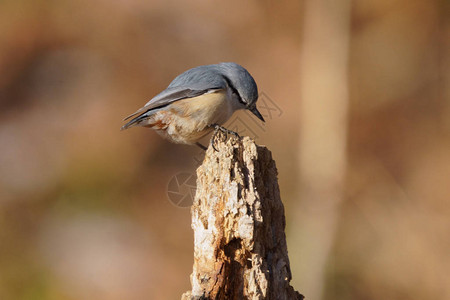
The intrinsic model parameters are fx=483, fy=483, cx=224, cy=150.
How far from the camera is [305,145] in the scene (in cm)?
568

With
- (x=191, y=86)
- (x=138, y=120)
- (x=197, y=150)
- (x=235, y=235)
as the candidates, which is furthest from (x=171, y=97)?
(x=197, y=150)

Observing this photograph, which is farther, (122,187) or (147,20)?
(147,20)

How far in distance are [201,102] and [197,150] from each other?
289cm

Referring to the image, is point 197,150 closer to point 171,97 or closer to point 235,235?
point 171,97

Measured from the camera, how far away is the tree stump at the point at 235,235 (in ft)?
6.52

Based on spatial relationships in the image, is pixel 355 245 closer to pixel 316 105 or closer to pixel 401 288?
pixel 401 288

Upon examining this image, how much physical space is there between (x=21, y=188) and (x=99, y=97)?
1445mm

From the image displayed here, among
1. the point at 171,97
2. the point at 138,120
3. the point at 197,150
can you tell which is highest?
the point at 197,150

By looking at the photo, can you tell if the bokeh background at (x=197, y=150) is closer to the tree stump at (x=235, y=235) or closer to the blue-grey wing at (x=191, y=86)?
the blue-grey wing at (x=191, y=86)

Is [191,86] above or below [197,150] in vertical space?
below

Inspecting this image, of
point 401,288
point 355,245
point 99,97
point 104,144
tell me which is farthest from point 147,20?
point 401,288

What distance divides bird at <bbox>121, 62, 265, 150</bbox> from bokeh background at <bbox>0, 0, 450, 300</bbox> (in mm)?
2057

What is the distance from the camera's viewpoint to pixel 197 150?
5883mm

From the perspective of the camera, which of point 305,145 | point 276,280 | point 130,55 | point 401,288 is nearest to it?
point 276,280
